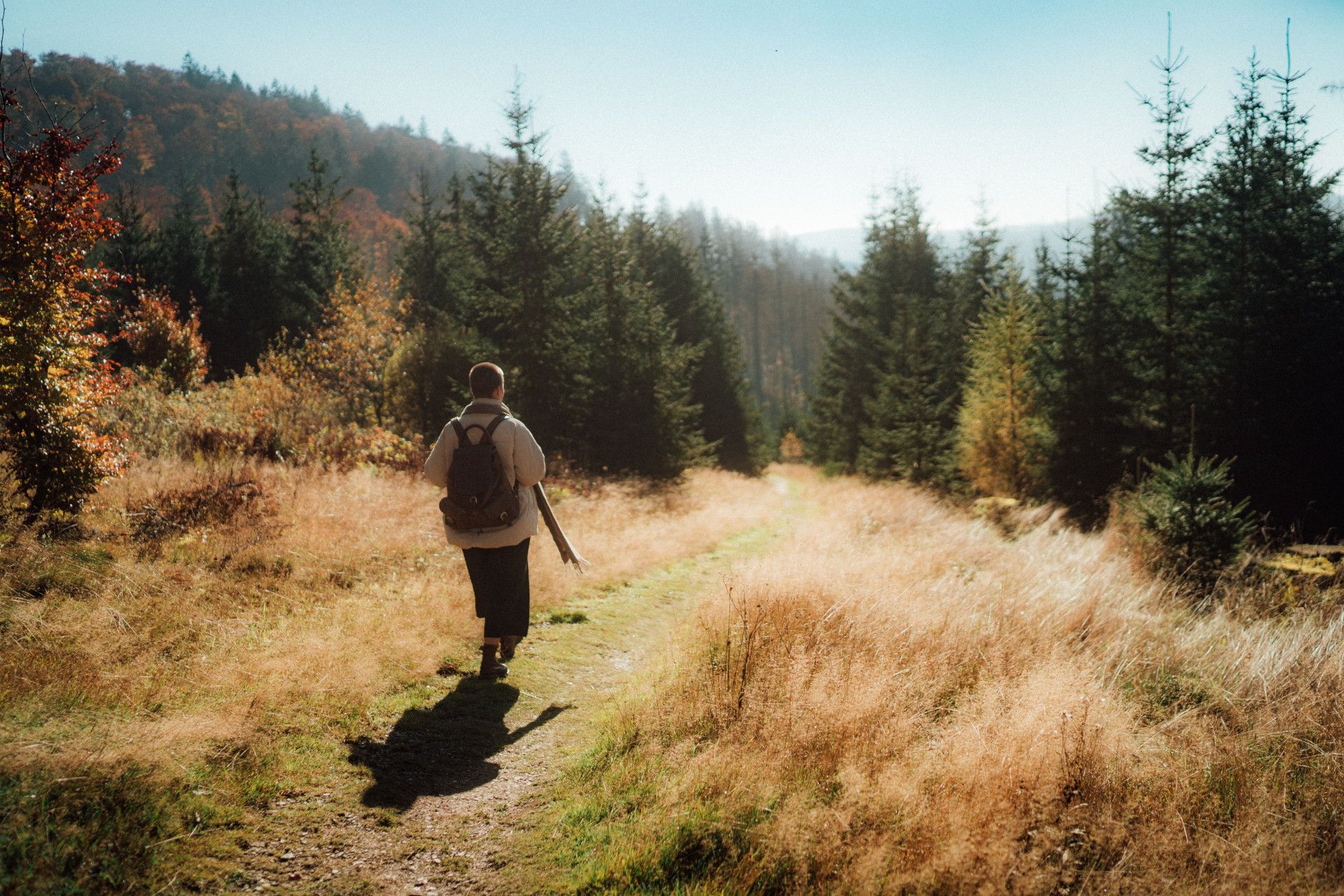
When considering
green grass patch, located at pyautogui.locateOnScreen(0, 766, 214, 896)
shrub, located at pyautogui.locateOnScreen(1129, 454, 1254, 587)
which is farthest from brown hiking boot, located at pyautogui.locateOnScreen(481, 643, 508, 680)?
shrub, located at pyautogui.locateOnScreen(1129, 454, 1254, 587)

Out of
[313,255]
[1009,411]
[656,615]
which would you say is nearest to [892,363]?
[1009,411]

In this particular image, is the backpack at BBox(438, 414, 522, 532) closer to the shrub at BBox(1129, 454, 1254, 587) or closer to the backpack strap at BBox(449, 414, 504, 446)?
the backpack strap at BBox(449, 414, 504, 446)

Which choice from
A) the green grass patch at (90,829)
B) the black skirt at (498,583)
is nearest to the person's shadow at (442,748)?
the black skirt at (498,583)

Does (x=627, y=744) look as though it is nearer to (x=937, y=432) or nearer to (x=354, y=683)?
(x=354, y=683)

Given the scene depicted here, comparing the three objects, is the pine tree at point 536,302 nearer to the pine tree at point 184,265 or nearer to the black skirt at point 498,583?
the black skirt at point 498,583

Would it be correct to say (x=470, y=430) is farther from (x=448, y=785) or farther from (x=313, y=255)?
(x=313, y=255)

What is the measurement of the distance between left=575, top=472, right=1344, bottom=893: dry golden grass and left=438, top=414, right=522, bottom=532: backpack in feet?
5.81

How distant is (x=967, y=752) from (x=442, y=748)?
3.12 m

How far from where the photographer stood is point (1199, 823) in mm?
3094

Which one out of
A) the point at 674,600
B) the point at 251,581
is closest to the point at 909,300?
the point at 674,600

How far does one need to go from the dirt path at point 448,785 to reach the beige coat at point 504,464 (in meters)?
1.18

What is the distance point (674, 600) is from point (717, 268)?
7993 cm

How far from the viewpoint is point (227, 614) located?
16.8 ft

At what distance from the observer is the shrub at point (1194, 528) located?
8.95 meters
